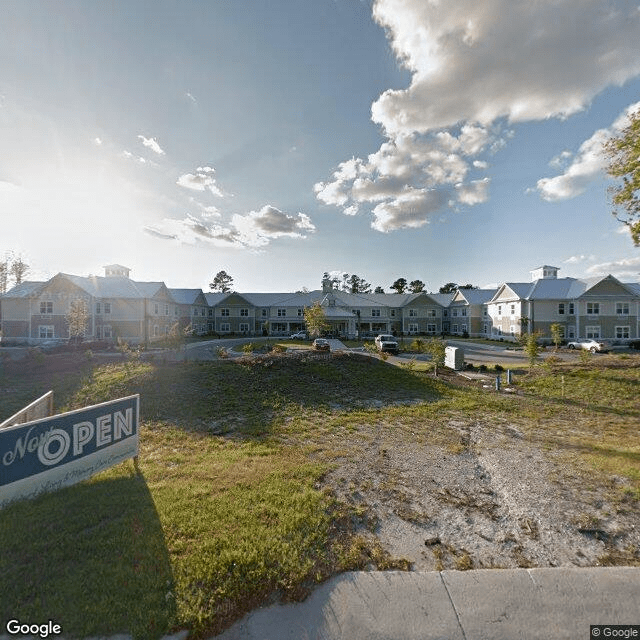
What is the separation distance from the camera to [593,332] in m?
41.4

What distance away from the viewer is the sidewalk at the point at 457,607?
3102mm

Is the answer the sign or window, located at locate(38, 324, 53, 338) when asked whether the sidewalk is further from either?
window, located at locate(38, 324, 53, 338)

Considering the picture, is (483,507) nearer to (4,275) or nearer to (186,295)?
(186,295)

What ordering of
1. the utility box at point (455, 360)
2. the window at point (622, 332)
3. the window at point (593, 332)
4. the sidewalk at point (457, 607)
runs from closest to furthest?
1. the sidewalk at point (457, 607)
2. the utility box at point (455, 360)
3. the window at point (622, 332)
4. the window at point (593, 332)

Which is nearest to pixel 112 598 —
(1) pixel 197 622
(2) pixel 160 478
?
(1) pixel 197 622

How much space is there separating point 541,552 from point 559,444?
212 inches

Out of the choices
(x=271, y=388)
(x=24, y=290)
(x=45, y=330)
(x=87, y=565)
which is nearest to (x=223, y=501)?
(x=87, y=565)

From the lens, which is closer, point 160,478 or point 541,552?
point 541,552

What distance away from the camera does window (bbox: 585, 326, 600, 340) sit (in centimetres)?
4122

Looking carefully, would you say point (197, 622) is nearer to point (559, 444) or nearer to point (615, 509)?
point (615, 509)

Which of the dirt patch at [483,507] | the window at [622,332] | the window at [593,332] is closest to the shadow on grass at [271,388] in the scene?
the dirt patch at [483,507]

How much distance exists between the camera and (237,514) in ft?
16.4

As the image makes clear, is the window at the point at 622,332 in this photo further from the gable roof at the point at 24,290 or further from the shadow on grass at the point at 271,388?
the gable roof at the point at 24,290

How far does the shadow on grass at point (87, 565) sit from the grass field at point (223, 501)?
2 centimetres
